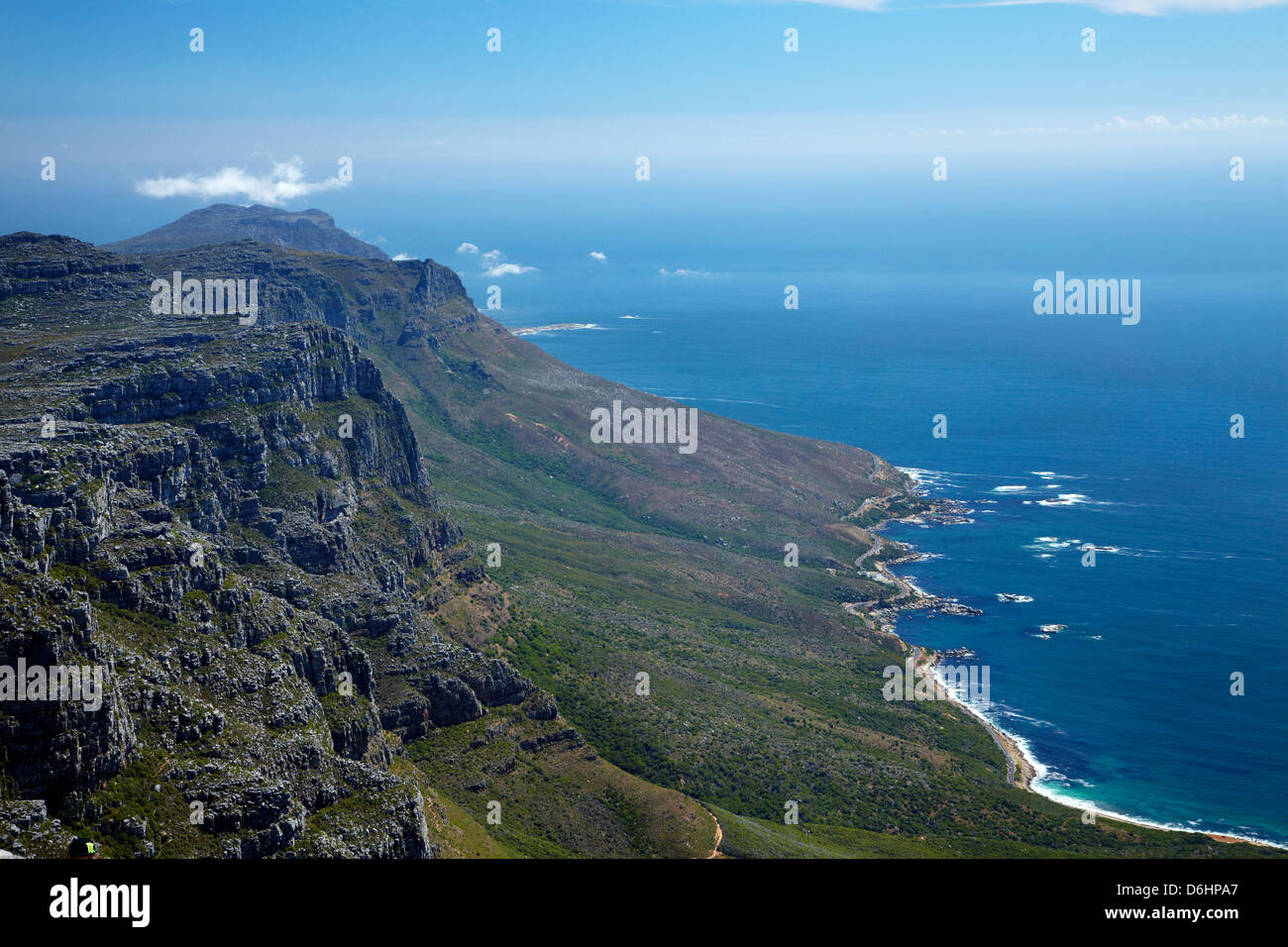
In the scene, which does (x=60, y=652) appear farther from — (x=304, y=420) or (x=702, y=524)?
(x=702, y=524)

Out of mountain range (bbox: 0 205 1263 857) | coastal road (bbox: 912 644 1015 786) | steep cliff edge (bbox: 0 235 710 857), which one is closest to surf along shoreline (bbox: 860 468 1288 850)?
coastal road (bbox: 912 644 1015 786)

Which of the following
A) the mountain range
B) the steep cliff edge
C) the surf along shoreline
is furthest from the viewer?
the surf along shoreline

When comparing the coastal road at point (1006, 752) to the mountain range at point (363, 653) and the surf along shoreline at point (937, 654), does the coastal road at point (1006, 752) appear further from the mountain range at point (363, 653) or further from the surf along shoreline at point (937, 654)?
the mountain range at point (363, 653)

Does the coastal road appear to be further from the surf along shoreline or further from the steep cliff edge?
the steep cliff edge

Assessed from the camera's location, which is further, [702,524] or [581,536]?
[702,524]

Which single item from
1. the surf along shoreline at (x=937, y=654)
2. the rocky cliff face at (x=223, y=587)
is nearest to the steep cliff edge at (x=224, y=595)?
the rocky cliff face at (x=223, y=587)
